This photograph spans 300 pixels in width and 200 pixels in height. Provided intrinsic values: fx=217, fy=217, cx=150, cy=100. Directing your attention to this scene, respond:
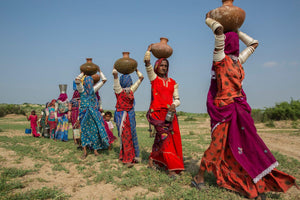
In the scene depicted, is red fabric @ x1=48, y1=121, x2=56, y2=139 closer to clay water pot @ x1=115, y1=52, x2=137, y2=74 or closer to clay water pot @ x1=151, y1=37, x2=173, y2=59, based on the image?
clay water pot @ x1=115, y1=52, x2=137, y2=74

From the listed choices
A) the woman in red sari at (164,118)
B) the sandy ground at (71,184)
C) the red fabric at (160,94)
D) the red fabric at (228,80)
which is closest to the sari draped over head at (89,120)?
the sandy ground at (71,184)

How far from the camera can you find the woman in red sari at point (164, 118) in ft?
15.0

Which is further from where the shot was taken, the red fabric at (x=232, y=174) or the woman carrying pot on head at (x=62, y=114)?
the woman carrying pot on head at (x=62, y=114)

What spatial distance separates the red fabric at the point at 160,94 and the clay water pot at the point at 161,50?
511 millimetres

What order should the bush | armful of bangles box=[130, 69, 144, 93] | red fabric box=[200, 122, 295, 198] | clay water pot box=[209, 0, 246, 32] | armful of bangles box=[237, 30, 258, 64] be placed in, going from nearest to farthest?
red fabric box=[200, 122, 295, 198] → clay water pot box=[209, 0, 246, 32] → armful of bangles box=[237, 30, 258, 64] → armful of bangles box=[130, 69, 144, 93] → the bush

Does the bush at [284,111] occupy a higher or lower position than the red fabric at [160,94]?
lower

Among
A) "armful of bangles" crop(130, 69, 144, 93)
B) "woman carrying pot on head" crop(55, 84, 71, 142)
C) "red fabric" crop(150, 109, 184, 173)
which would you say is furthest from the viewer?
"woman carrying pot on head" crop(55, 84, 71, 142)

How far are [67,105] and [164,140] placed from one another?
7114 mm

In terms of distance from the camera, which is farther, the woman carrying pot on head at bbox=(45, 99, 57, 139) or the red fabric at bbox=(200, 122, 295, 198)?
the woman carrying pot on head at bbox=(45, 99, 57, 139)

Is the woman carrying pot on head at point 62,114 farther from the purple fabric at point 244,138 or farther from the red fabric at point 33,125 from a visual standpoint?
the purple fabric at point 244,138

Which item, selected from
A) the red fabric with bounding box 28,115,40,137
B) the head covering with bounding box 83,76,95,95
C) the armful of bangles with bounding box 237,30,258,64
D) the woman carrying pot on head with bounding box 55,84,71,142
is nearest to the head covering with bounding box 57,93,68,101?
the woman carrying pot on head with bounding box 55,84,71,142

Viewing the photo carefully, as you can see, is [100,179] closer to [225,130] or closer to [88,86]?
[225,130]

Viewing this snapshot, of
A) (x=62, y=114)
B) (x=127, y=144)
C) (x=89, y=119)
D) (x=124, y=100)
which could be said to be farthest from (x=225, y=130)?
(x=62, y=114)

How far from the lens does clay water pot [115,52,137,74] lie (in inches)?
216
